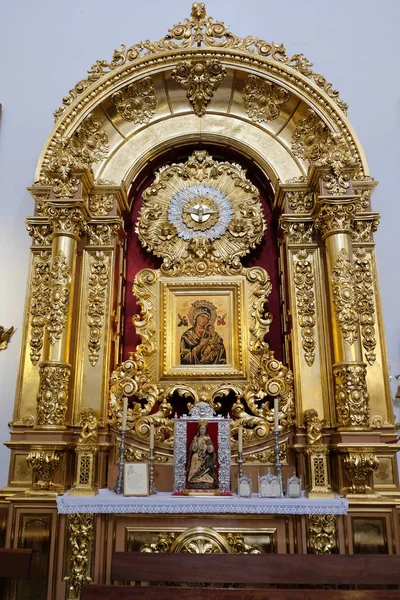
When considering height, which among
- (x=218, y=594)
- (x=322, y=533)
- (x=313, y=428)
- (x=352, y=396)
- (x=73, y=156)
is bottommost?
(x=218, y=594)

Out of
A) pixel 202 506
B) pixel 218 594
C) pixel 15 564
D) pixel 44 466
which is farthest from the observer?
pixel 44 466

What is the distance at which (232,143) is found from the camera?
622 centimetres

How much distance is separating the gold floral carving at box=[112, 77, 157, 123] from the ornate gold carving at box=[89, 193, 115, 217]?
1151 mm

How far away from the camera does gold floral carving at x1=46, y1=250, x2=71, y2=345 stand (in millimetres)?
5051

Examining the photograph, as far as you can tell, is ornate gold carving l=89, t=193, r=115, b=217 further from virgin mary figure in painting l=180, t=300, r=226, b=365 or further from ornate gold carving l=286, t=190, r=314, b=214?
ornate gold carving l=286, t=190, r=314, b=214

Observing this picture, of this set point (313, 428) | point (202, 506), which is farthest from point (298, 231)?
point (202, 506)

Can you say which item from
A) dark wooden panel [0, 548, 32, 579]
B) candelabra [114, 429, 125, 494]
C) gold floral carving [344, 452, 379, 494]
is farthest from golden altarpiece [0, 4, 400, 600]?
dark wooden panel [0, 548, 32, 579]

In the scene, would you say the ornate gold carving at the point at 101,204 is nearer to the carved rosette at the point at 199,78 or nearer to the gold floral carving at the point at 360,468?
the carved rosette at the point at 199,78

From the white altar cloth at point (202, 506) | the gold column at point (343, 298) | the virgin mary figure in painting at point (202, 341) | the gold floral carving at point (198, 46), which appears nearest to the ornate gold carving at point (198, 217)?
the virgin mary figure in painting at point (202, 341)

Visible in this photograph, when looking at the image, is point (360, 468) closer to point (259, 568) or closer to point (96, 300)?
point (259, 568)

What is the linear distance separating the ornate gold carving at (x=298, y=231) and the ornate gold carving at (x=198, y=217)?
0.34 metres

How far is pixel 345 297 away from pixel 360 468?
1698 millimetres

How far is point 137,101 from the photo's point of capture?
619cm

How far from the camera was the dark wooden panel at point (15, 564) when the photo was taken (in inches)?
156
